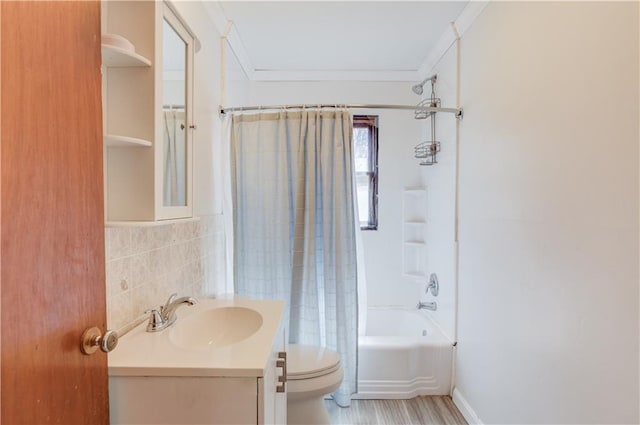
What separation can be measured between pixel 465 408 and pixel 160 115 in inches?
89.5

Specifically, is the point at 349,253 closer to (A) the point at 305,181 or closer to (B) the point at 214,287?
(A) the point at 305,181

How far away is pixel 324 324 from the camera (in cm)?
215

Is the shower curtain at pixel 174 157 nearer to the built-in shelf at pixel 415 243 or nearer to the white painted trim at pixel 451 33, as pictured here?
the white painted trim at pixel 451 33

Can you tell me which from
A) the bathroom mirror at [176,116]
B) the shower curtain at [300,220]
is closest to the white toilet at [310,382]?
the shower curtain at [300,220]

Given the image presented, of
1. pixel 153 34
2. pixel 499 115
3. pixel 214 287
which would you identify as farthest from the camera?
pixel 214 287

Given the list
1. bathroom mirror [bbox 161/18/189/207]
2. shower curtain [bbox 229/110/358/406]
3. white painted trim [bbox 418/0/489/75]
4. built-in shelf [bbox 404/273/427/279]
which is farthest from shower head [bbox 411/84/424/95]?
bathroom mirror [bbox 161/18/189/207]

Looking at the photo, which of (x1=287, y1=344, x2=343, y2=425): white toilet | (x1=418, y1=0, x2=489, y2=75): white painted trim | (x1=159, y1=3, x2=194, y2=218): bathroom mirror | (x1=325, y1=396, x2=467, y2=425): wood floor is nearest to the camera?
(x1=159, y1=3, x2=194, y2=218): bathroom mirror

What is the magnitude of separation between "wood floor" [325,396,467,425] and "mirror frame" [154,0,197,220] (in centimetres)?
160

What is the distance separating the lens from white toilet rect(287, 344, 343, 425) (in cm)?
170

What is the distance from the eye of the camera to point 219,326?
1.47m

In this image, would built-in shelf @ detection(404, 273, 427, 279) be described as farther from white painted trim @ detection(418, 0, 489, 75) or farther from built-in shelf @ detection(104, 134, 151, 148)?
built-in shelf @ detection(104, 134, 151, 148)

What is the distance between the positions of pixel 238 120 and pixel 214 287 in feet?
3.39

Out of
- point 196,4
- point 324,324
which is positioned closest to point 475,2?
point 196,4

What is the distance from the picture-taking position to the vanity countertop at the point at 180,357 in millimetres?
916
